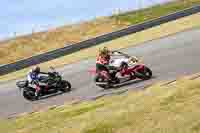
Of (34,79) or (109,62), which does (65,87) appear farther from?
(109,62)

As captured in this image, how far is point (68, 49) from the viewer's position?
38.8 m

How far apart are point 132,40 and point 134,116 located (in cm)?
2479

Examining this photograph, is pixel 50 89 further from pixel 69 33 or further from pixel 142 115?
pixel 69 33

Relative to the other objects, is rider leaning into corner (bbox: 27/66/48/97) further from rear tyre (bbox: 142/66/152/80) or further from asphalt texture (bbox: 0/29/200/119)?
rear tyre (bbox: 142/66/152/80)

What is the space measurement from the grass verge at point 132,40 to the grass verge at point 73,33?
1014 cm

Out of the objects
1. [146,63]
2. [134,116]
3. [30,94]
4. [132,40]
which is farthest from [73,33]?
[134,116]

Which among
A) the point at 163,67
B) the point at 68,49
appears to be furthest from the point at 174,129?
the point at 68,49

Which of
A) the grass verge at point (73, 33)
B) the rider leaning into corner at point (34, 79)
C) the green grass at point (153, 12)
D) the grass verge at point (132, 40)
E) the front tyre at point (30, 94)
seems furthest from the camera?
the green grass at point (153, 12)

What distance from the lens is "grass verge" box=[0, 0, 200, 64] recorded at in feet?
166

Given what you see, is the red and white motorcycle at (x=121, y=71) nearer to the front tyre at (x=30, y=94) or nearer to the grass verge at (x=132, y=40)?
the front tyre at (x=30, y=94)

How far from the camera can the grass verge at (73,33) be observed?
50625 millimetres

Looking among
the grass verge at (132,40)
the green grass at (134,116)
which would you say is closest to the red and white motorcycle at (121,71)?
the green grass at (134,116)

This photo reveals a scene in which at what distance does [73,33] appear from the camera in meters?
53.0

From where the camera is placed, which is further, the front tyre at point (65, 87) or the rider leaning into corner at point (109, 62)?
the front tyre at point (65, 87)
